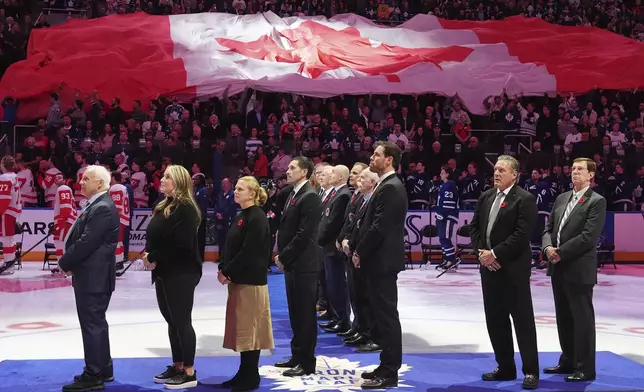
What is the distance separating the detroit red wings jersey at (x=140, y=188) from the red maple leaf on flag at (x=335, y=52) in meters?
4.97

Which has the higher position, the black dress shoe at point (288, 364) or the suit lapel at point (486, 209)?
the suit lapel at point (486, 209)

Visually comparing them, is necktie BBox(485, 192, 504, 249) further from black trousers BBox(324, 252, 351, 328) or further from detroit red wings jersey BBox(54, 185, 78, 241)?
detroit red wings jersey BBox(54, 185, 78, 241)

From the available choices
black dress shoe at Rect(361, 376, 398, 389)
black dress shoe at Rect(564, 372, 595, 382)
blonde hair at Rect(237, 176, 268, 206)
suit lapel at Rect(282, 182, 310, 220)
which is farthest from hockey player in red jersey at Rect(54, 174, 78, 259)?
black dress shoe at Rect(564, 372, 595, 382)

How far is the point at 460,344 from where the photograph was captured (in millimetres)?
9359

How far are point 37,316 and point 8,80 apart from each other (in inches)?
424

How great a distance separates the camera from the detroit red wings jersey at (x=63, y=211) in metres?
14.3

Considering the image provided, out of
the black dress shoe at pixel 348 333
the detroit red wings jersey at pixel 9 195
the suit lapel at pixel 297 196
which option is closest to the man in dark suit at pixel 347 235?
the black dress shoe at pixel 348 333

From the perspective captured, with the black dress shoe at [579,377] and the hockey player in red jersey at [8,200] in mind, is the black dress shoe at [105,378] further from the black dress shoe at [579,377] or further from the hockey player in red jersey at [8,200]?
the hockey player in red jersey at [8,200]

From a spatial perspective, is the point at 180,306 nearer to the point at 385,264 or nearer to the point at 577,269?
the point at 385,264

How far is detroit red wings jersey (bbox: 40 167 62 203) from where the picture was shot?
1748 cm

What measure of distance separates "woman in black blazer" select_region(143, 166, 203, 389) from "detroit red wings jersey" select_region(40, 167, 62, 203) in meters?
11.1

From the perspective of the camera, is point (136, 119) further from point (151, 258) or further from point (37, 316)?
point (151, 258)

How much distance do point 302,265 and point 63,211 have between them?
7.80 m

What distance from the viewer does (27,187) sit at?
57.6ft
